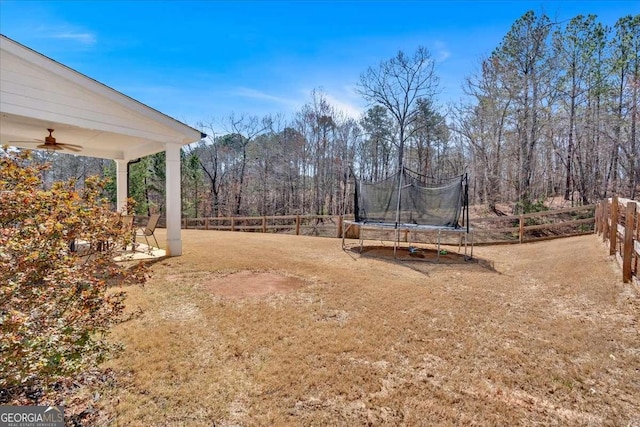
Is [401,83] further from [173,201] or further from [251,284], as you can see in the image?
[251,284]

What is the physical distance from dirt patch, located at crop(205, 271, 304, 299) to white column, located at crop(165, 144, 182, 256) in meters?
1.87

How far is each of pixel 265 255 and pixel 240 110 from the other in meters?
17.3

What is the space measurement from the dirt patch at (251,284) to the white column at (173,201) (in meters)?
1.87

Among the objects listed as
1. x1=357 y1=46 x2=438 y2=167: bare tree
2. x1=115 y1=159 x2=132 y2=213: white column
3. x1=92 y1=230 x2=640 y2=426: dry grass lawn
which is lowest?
x1=92 y1=230 x2=640 y2=426: dry grass lawn

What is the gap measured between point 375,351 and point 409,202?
17.7ft

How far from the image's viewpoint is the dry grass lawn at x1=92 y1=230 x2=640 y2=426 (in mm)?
1906

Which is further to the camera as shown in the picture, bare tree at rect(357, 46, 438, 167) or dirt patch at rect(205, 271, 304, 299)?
bare tree at rect(357, 46, 438, 167)

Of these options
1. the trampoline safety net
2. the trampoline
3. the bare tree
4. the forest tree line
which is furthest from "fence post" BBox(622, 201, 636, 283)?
the bare tree

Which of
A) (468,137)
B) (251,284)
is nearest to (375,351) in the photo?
(251,284)

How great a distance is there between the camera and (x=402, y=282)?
476cm

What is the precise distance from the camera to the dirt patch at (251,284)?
13.1ft

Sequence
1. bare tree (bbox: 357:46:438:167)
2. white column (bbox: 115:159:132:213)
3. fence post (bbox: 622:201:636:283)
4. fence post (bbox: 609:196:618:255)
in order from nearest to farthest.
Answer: fence post (bbox: 622:201:636:283) < fence post (bbox: 609:196:618:255) < white column (bbox: 115:159:132:213) < bare tree (bbox: 357:46:438:167)

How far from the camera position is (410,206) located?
7484mm

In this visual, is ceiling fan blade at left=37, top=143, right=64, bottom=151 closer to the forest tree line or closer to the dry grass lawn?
the dry grass lawn
